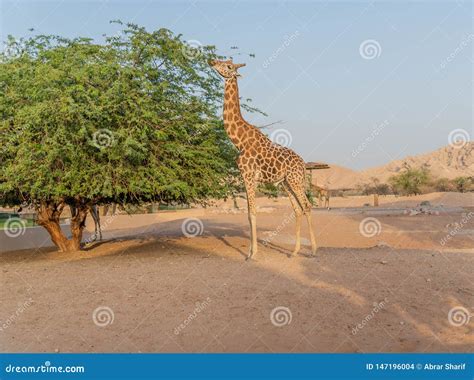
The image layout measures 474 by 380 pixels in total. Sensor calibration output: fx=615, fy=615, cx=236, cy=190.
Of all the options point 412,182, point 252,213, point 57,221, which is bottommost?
point 412,182

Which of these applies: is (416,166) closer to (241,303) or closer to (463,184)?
(463,184)

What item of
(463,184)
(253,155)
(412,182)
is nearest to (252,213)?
(253,155)

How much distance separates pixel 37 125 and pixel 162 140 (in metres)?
3.18

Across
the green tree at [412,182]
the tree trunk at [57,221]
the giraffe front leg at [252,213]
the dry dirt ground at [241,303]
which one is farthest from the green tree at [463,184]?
the giraffe front leg at [252,213]

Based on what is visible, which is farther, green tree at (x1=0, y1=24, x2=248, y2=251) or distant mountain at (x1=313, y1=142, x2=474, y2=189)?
distant mountain at (x1=313, y1=142, x2=474, y2=189)

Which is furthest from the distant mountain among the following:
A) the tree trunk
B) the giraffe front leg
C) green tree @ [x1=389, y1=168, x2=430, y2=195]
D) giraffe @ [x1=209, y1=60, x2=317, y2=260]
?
the giraffe front leg

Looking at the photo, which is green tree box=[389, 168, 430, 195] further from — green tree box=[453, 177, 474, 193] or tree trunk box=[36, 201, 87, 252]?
tree trunk box=[36, 201, 87, 252]

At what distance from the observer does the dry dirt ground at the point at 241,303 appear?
30.3 feet

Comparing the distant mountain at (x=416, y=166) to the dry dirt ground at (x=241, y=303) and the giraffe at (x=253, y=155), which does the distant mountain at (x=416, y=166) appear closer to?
the giraffe at (x=253, y=155)

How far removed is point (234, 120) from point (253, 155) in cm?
105

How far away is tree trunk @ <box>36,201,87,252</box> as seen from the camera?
60.1 ft

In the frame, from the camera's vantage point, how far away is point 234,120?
627 inches

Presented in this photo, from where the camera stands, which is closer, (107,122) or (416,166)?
(107,122)

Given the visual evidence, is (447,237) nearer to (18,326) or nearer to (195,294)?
(195,294)
